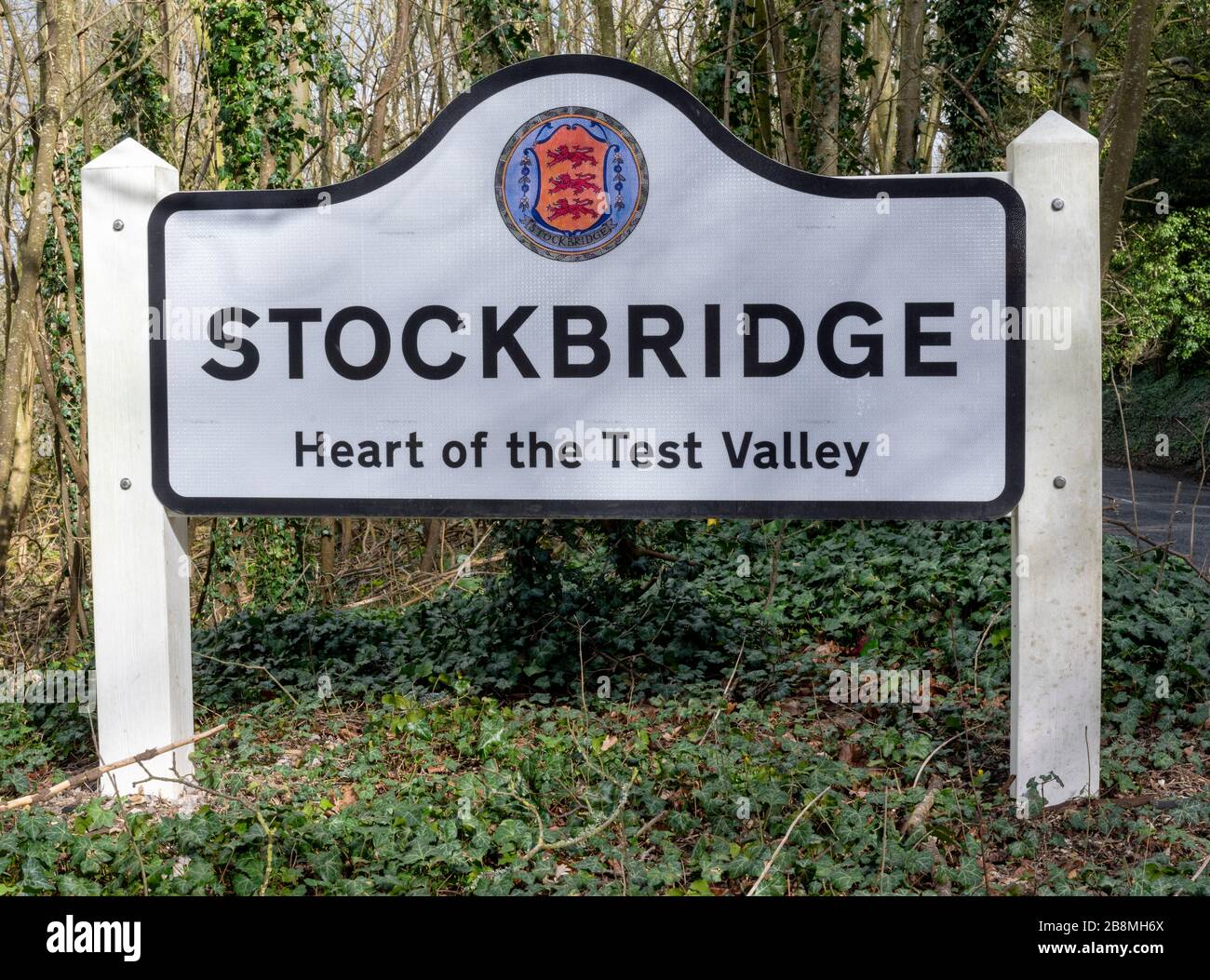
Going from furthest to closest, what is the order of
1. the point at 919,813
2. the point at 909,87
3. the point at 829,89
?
1. the point at 909,87
2. the point at 829,89
3. the point at 919,813

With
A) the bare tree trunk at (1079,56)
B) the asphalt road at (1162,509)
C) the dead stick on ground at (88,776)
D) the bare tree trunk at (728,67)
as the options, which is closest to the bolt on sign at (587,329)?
the dead stick on ground at (88,776)

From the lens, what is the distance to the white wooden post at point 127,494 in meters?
4.25

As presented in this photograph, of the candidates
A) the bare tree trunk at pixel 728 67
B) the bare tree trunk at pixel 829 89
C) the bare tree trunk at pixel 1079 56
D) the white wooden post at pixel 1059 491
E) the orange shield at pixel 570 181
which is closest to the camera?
the white wooden post at pixel 1059 491

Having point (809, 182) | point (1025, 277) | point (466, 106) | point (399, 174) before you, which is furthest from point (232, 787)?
point (1025, 277)

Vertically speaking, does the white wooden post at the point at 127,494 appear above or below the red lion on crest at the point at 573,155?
below

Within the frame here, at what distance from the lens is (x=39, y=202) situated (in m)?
6.56

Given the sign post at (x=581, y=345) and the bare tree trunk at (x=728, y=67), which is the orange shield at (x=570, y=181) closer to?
the sign post at (x=581, y=345)

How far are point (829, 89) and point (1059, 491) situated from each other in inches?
247

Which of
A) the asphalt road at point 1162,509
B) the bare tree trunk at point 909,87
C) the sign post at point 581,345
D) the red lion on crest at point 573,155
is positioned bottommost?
the asphalt road at point 1162,509

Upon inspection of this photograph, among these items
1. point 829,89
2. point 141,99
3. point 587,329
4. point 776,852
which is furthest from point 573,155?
point 141,99

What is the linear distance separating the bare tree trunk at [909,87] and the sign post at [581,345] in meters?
6.76

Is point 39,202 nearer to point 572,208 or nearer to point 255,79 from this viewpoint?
point 255,79

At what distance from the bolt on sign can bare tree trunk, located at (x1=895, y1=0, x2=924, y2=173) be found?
6.77 metres

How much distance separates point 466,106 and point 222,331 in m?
1.21
